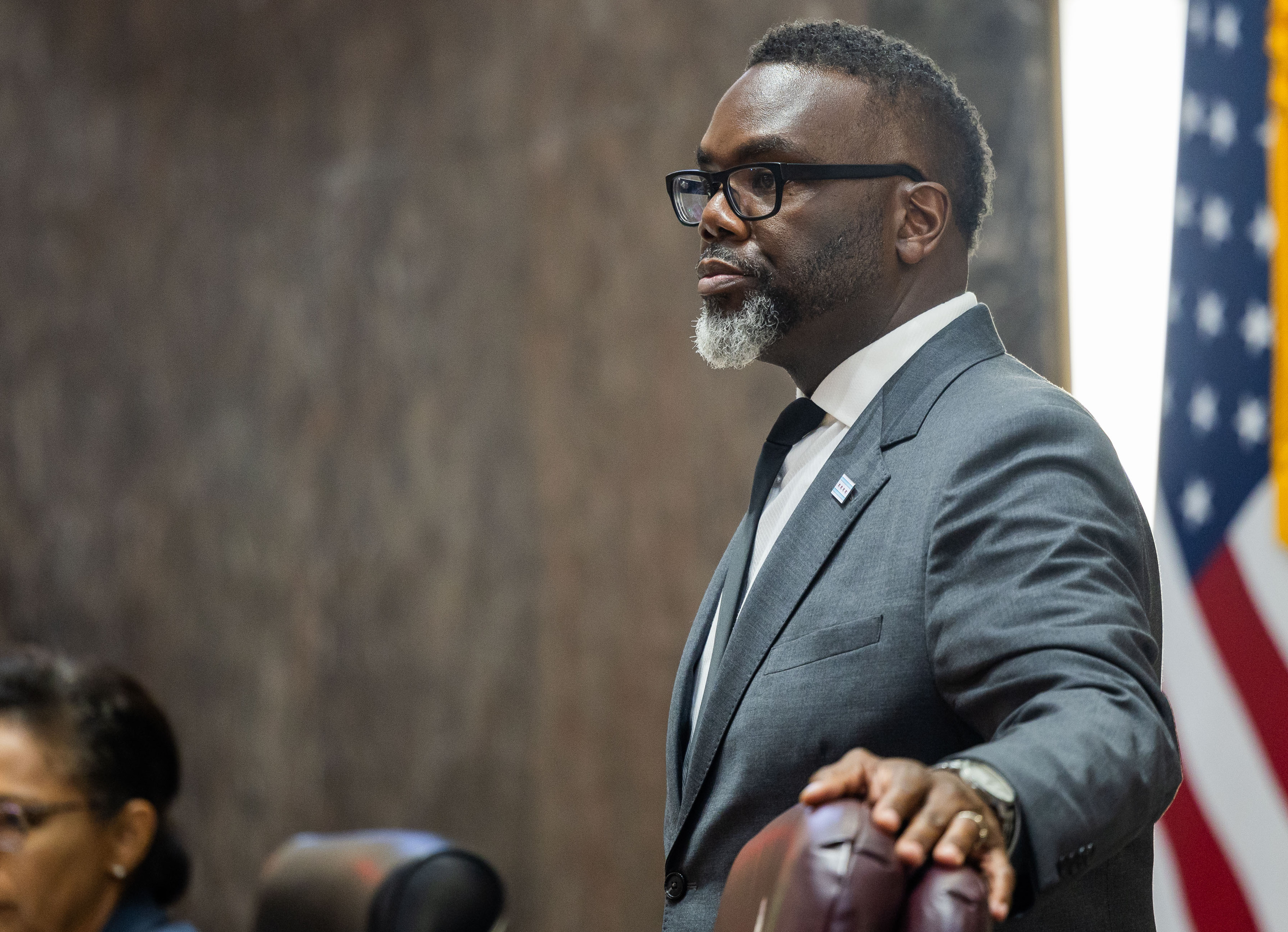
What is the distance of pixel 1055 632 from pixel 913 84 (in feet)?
3.01

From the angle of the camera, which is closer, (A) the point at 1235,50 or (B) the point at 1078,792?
(B) the point at 1078,792

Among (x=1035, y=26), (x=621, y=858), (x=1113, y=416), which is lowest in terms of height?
(x=621, y=858)

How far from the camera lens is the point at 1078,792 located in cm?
97

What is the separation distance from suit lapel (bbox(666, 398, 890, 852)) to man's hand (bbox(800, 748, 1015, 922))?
46 cm

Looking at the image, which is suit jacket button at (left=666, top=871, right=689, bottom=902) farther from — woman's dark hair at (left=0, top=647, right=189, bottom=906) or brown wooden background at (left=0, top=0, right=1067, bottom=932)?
brown wooden background at (left=0, top=0, right=1067, bottom=932)

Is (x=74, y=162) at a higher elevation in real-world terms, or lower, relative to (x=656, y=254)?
higher

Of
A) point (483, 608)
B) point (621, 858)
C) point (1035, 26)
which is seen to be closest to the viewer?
point (1035, 26)

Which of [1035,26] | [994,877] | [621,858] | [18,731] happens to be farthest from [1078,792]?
[621,858]

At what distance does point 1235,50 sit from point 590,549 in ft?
7.44

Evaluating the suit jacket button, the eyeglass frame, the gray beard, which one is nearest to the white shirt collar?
the gray beard

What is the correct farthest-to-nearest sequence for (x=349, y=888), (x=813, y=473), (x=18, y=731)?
(x=18, y=731) < (x=349, y=888) < (x=813, y=473)

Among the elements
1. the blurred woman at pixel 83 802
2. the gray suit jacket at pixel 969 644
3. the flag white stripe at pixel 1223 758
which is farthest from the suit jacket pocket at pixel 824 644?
the blurred woman at pixel 83 802

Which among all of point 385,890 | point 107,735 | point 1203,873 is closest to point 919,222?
point 385,890

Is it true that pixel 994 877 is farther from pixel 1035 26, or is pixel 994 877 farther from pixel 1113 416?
pixel 1035 26
